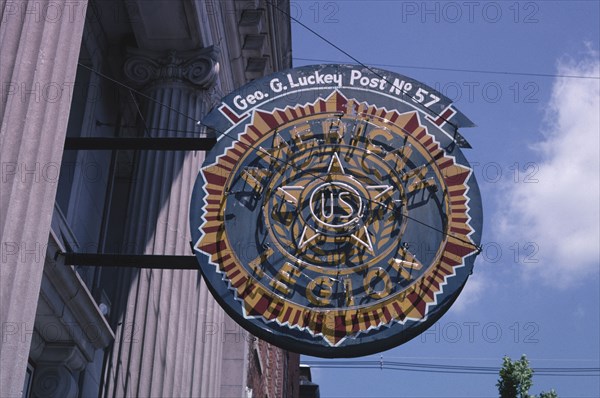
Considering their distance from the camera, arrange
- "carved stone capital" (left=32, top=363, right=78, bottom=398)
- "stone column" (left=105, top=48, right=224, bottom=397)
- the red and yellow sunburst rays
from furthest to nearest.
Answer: "stone column" (left=105, top=48, right=224, bottom=397) < "carved stone capital" (left=32, top=363, right=78, bottom=398) < the red and yellow sunburst rays

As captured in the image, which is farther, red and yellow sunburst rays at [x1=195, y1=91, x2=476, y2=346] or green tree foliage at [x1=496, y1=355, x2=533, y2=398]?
Result: green tree foliage at [x1=496, y1=355, x2=533, y2=398]

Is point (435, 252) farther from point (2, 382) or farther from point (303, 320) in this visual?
point (2, 382)

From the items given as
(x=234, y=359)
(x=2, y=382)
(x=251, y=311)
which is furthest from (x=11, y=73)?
(x=234, y=359)

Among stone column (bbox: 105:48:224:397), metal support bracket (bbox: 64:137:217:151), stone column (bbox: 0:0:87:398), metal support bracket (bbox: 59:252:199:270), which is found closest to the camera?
stone column (bbox: 0:0:87:398)

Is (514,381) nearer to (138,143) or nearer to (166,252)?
(166,252)

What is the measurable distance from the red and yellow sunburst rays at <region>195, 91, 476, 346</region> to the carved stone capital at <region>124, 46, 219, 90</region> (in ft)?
14.3

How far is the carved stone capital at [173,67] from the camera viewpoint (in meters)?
14.4

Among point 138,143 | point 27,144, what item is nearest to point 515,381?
point 138,143

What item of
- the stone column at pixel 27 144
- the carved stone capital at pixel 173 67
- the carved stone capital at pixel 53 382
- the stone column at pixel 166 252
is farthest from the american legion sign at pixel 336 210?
the carved stone capital at pixel 173 67

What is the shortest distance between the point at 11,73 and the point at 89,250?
7157 mm

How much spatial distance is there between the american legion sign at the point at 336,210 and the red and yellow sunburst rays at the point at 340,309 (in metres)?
0.01

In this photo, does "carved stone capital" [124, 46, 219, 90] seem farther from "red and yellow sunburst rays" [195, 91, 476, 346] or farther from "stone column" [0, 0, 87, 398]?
"stone column" [0, 0, 87, 398]

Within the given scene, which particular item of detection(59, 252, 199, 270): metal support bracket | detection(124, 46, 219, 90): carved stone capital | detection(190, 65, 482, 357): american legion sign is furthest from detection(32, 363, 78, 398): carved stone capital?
detection(124, 46, 219, 90): carved stone capital

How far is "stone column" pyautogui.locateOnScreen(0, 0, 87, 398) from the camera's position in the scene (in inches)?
273
